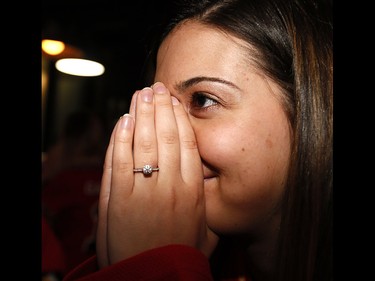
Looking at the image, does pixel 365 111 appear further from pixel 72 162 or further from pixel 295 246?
pixel 72 162

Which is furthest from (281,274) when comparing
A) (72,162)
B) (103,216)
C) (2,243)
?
(72,162)

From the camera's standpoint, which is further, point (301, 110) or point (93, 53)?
point (93, 53)

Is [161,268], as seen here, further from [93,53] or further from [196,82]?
[93,53]

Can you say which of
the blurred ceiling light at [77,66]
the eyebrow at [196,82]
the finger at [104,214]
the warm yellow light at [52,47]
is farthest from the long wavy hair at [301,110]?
the warm yellow light at [52,47]

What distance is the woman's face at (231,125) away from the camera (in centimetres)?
100

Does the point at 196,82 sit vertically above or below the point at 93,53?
below

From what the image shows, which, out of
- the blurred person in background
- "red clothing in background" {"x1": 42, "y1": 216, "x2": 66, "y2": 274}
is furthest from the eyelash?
the blurred person in background

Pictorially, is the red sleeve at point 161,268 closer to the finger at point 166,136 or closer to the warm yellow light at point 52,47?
the finger at point 166,136

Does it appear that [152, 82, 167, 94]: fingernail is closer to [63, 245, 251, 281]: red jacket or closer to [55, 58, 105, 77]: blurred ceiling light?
[63, 245, 251, 281]: red jacket

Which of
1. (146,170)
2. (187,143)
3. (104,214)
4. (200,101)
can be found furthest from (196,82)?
(104,214)

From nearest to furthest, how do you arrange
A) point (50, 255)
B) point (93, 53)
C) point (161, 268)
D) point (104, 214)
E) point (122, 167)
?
point (161, 268) < point (122, 167) < point (104, 214) < point (50, 255) < point (93, 53)

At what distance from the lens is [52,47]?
12.9 ft

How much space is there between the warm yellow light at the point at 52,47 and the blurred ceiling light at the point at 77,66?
0.12 metres

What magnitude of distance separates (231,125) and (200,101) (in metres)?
0.13
